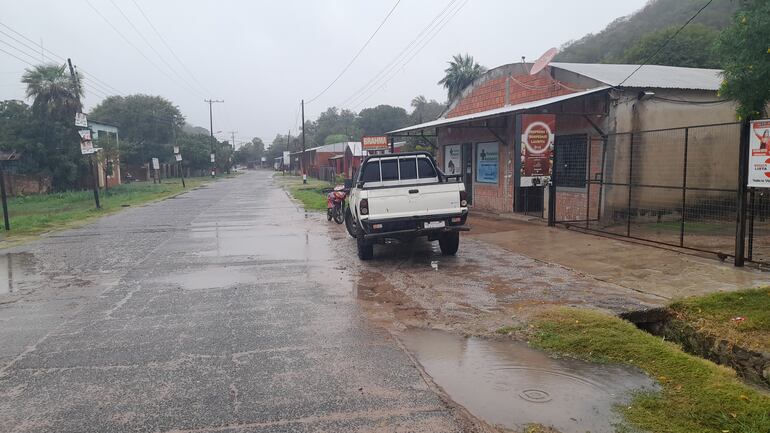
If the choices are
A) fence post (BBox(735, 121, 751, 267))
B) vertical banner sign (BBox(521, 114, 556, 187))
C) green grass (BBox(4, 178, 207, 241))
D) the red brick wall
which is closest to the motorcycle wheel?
vertical banner sign (BBox(521, 114, 556, 187))

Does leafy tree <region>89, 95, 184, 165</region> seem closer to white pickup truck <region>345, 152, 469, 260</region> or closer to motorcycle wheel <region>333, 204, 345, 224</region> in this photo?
motorcycle wheel <region>333, 204, 345, 224</region>

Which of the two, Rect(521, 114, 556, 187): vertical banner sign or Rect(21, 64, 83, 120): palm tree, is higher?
Rect(21, 64, 83, 120): palm tree

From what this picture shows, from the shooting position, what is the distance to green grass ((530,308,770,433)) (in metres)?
3.90

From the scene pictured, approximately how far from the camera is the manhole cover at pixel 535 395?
14.4ft

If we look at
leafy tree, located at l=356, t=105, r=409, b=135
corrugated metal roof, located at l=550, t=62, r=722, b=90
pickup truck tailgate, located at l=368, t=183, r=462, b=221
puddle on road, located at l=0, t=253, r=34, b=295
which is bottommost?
puddle on road, located at l=0, t=253, r=34, b=295

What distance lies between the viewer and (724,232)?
42.0ft

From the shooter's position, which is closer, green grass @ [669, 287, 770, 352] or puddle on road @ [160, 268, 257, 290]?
green grass @ [669, 287, 770, 352]

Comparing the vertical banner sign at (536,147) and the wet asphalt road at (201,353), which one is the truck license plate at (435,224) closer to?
the wet asphalt road at (201,353)

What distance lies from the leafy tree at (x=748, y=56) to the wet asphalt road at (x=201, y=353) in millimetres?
5304

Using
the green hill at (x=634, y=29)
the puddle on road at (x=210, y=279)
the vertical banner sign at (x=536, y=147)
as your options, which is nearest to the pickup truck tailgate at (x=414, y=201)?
the puddle on road at (x=210, y=279)

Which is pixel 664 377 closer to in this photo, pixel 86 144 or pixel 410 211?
pixel 410 211

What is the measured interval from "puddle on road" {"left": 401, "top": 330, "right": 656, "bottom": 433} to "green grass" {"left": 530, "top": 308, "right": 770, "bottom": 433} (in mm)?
184

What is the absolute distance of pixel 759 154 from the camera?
8.04 meters

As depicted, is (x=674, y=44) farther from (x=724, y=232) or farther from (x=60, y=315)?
(x=60, y=315)
